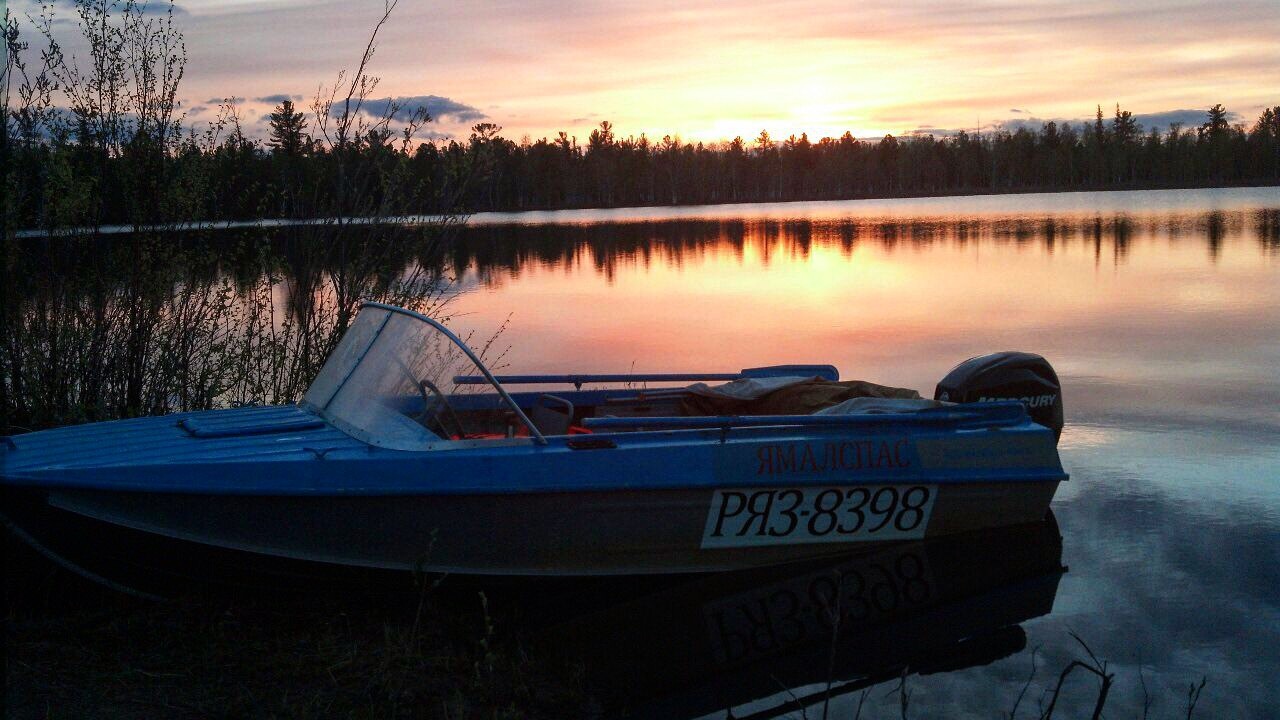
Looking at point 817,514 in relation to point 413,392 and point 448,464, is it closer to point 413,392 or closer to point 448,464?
point 448,464

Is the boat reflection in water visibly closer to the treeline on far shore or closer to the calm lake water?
the calm lake water

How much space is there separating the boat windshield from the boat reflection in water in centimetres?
116

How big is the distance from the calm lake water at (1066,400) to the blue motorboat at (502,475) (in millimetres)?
414

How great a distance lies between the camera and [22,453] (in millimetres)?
4871

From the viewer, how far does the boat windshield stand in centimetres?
530

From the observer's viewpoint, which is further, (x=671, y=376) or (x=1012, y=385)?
(x=671, y=376)

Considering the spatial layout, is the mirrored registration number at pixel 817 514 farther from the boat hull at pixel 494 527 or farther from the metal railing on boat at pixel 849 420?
the metal railing on boat at pixel 849 420

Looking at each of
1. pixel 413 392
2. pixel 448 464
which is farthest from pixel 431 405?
pixel 448 464

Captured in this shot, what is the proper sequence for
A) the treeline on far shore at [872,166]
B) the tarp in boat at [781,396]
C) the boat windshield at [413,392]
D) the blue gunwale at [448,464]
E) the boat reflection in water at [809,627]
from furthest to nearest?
the treeline on far shore at [872,166] < the tarp in boat at [781,396] < the boat windshield at [413,392] < the boat reflection in water at [809,627] < the blue gunwale at [448,464]

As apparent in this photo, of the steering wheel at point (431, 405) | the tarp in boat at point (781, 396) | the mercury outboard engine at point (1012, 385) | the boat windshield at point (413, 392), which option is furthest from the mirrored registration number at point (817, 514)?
the steering wheel at point (431, 405)

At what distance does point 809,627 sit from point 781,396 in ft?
5.57

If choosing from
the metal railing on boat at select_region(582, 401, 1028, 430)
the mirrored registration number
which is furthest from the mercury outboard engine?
the mirrored registration number

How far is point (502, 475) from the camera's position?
16.8 feet

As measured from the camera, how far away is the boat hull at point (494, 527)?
4.82 m
